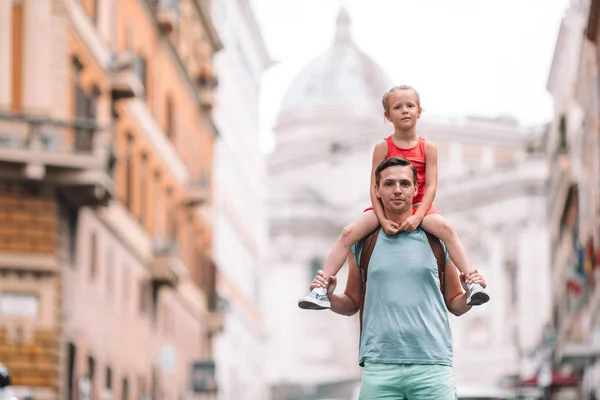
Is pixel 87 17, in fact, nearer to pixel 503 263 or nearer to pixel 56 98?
pixel 56 98

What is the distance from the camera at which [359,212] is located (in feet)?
466

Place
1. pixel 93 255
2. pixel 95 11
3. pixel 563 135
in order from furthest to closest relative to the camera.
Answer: pixel 563 135 < pixel 95 11 < pixel 93 255

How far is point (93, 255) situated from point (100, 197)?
3.98 m

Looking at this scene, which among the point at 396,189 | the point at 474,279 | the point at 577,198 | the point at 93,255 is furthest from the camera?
the point at 577,198

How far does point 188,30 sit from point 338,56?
139716 millimetres

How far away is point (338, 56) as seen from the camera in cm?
19812

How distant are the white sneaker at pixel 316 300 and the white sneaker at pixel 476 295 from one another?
756mm

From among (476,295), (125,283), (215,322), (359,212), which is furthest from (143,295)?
(359,212)

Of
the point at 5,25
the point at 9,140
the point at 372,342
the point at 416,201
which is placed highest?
the point at 5,25

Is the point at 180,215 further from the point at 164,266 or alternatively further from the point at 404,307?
the point at 404,307

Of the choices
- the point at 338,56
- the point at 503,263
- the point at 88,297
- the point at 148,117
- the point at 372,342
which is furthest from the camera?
the point at 338,56

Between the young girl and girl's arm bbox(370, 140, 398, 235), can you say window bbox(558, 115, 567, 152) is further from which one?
girl's arm bbox(370, 140, 398, 235)

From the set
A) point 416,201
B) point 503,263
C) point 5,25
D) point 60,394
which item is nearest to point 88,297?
point 60,394

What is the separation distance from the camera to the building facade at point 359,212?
13050cm
